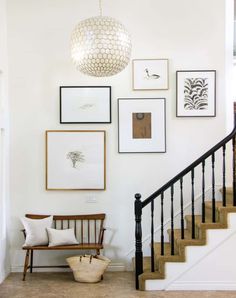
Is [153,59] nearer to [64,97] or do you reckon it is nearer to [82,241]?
[64,97]

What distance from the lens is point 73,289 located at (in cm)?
481

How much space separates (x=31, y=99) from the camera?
19.1 feet

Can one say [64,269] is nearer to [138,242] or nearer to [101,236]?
[101,236]

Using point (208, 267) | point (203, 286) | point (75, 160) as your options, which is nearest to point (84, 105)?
point (75, 160)

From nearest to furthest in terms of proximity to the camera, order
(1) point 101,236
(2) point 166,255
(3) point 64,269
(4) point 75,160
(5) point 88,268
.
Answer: (2) point 166,255
(5) point 88,268
(1) point 101,236
(3) point 64,269
(4) point 75,160

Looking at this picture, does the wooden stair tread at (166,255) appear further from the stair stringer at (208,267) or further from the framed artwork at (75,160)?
the framed artwork at (75,160)

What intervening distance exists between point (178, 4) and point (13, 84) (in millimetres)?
2528

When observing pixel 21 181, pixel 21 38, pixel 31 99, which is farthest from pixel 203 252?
pixel 21 38

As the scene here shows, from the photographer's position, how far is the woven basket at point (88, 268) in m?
5.02

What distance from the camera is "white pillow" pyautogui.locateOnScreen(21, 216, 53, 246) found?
206 inches

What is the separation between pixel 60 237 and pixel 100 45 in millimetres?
2679

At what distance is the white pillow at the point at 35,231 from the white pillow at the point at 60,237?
0.08 meters

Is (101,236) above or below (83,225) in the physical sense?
below

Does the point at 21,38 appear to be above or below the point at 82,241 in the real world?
above
